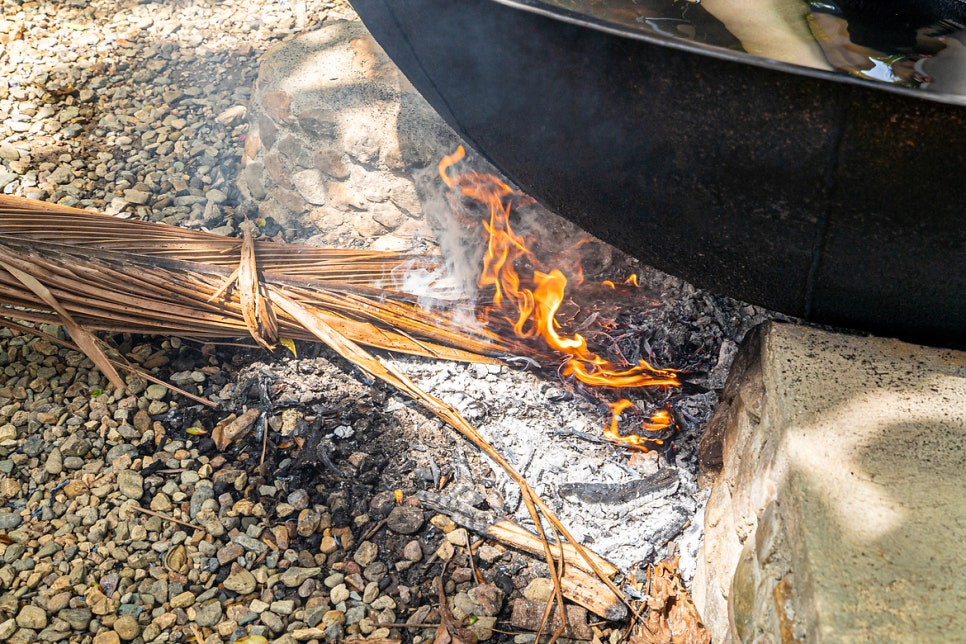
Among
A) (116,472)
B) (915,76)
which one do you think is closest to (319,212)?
(116,472)

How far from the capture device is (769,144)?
1.56 m

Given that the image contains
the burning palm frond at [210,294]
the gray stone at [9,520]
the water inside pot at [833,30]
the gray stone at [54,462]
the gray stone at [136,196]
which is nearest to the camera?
the water inside pot at [833,30]

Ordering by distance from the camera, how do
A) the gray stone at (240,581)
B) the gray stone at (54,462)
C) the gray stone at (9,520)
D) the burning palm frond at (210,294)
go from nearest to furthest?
the gray stone at (240,581)
the gray stone at (9,520)
the gray stone at (54,462)
the burning palm frond at (210,294)

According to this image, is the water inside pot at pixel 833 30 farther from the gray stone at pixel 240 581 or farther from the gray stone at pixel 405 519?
the gray stone at pixel 240 581

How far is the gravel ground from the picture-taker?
78.6 inches

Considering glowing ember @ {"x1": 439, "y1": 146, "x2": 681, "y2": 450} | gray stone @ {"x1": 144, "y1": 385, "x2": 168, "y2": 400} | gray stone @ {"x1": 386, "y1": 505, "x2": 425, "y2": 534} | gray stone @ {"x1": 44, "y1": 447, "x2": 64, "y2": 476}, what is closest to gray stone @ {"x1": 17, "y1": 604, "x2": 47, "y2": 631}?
gray stone @ {"x1": 44, "y1": 447, "x2": 64, "y2": 476}


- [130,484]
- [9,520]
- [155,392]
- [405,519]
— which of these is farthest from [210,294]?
[405,519]

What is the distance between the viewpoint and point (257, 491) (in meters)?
2.25

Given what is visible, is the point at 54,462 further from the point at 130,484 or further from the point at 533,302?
the point at 533,302

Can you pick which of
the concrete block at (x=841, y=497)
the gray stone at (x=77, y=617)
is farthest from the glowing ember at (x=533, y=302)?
the gray stone at (x=77, y=617)

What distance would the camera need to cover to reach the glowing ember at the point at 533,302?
235cm

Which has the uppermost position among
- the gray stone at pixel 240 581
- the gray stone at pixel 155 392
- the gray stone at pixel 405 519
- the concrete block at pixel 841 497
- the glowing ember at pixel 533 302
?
the concrete block at pixel 841 497

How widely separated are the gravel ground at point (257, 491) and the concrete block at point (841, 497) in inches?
16.9

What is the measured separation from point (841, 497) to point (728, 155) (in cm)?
71
